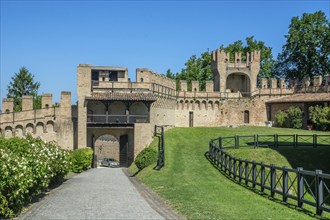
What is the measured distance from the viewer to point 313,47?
6009 centimetres

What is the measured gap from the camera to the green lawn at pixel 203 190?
13.7 meters

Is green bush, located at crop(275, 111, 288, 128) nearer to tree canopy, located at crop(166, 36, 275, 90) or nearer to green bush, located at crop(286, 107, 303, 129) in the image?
green bush, located at crop(286, 107, 303, 129)

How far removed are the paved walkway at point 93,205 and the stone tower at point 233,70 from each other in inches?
1564

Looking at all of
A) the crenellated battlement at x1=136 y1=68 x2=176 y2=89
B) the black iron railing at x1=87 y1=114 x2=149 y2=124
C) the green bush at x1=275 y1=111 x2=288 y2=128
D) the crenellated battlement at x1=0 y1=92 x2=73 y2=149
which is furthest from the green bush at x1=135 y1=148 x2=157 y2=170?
the green bush at x1=275 y1=111 x2=288 y2=128

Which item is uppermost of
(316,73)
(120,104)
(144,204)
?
(316,73)

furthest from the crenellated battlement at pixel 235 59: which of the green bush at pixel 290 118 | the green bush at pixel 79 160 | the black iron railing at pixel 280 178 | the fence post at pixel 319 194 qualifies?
the fence post at pixel 319 194

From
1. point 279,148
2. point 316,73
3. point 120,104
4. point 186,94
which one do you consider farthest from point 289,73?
point 279,148

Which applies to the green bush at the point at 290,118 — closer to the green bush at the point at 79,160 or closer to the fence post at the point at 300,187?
the green bush at the point at 79,160

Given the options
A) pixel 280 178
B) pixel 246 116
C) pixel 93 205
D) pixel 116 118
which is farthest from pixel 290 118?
pixel 93 205

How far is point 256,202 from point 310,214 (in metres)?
2.19

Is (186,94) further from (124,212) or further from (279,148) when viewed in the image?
(124,212)

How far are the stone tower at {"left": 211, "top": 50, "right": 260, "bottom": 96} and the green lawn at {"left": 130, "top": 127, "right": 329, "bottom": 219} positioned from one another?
22.2 meters

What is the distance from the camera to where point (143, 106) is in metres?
44.0

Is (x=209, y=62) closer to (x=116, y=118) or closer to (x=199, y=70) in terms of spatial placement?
(x=199, y=70)
